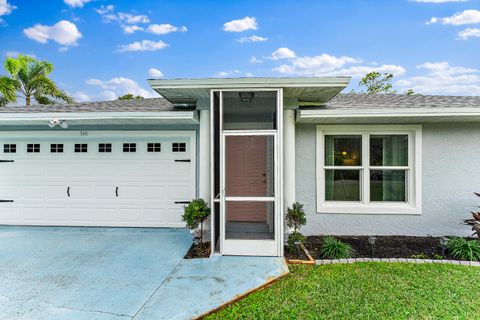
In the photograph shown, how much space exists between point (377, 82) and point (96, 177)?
25822mm

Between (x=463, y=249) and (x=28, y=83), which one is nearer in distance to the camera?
(x=463, y=249)

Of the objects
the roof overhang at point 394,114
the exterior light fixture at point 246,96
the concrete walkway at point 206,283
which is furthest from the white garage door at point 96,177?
the roof overhang at point 394,114

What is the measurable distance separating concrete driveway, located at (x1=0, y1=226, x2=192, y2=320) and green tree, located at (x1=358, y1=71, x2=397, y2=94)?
24.7 m

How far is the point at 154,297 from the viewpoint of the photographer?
3158mm

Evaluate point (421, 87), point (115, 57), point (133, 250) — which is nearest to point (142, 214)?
point (133, 250)

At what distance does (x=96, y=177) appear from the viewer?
6.33 m

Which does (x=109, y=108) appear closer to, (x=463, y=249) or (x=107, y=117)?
(x=107, y=117)

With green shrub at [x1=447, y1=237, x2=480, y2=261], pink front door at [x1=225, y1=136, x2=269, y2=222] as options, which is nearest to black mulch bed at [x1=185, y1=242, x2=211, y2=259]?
pink front door at [x1=225, y1=136, x2=269, y2=222]

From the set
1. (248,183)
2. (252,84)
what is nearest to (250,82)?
(252,84)

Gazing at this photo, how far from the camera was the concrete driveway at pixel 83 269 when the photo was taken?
2.98 meters

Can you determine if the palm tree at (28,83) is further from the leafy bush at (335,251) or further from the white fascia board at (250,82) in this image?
the leafy bush at (335,251)

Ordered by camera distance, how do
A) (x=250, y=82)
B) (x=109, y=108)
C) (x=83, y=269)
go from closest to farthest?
(x=83, y=269), (x=250, y=82), (x=109, y=108)

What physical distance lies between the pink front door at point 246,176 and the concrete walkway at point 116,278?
2.65 ft

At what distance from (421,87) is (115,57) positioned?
25.4m
